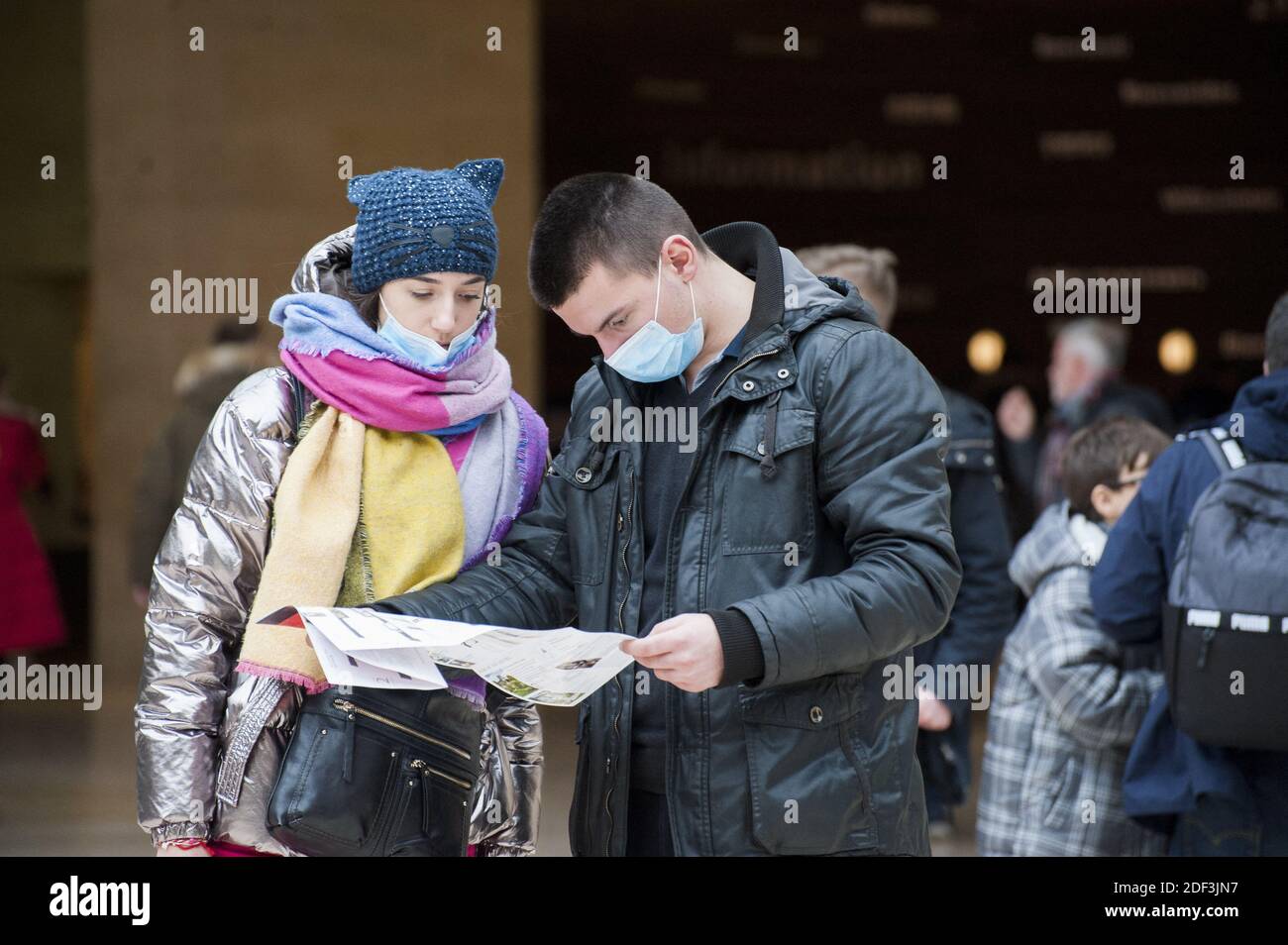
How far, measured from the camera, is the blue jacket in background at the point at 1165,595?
3629mm

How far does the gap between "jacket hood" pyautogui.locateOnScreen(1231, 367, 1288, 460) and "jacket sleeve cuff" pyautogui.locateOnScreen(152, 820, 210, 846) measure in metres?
2.44

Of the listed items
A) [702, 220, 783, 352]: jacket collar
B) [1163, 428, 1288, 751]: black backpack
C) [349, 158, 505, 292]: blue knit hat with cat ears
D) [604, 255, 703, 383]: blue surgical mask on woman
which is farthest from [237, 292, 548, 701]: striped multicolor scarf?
[1163, 428, 1288, 751]: black backpack

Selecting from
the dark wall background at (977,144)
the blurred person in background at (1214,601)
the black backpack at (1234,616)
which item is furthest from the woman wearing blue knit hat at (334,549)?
the dark wall background at (977,144)

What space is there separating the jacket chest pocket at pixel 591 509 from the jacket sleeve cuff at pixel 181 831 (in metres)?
0.72

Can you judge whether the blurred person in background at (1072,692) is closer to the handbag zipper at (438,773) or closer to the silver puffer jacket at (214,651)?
the handbag zipper at (438,773)

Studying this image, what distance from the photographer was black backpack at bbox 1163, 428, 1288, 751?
3408 mm

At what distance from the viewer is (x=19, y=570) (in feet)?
24.0

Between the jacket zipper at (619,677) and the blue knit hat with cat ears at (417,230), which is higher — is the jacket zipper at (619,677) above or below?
below

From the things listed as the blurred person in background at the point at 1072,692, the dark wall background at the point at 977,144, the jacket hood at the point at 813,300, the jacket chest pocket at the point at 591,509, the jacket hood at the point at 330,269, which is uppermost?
the dark wall background at the point at 977,144

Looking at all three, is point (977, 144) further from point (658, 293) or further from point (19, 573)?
point (658, 293)

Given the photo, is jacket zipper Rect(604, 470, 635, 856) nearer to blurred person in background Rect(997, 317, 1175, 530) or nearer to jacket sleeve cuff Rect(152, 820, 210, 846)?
jacket sleeve cuff Rect(152, 820, 210, 846)

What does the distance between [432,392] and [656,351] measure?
38 cm
